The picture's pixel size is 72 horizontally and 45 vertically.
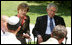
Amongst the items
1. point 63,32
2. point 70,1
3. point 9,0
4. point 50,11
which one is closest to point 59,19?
point 50,11

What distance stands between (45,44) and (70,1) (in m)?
14.0

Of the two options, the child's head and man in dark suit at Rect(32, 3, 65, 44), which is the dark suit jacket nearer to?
man in dark suit at Rect(32, 3, 65, 44)

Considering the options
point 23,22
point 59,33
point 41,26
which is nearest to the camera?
point 59,33

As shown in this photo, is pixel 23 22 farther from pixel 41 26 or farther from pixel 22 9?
pixel 41 26

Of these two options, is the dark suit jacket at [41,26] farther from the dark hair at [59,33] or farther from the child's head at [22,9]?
the dark hair at [59,33]

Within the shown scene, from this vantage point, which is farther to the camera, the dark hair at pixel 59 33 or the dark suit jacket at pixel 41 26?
the dark suit jacket at pixel 41 26

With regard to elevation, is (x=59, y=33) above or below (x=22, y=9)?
below

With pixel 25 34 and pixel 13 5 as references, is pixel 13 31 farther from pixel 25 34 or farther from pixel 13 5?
pixel 13 5

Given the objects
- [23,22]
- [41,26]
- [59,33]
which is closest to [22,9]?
[23,22]

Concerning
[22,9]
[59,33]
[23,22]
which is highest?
[22,9]

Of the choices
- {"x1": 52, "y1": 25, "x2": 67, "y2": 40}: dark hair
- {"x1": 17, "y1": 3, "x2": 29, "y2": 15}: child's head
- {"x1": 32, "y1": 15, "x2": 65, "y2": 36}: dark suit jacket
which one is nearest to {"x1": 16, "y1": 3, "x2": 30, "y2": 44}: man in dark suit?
{"x1": 17, "y1": 3, "x2": 29, "y2": 15}: child's head

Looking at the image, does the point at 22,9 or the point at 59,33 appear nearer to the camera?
the point at 59,33

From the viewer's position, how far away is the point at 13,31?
289 centimetres

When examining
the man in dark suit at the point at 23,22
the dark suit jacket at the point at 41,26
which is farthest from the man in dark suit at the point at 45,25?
the man in dark suit at the point at 23,22
